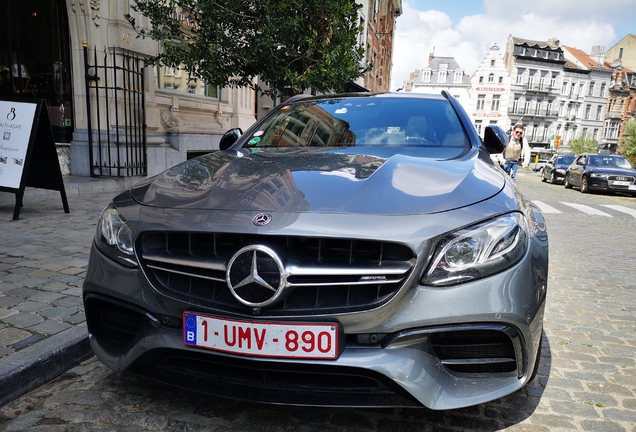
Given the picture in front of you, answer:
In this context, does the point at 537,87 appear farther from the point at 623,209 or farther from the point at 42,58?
the point at 42,58

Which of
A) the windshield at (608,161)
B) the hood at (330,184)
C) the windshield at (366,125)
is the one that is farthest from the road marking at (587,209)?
the hood at (330,184)

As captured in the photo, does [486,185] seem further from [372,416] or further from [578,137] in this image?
[578,137]

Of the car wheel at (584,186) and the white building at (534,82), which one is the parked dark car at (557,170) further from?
the white building at (534,82)

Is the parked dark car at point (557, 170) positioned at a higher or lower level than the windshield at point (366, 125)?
lower

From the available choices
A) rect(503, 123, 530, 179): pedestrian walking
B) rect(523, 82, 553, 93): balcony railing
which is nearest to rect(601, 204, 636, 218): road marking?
rect(503, 123, 530, 179): pedestrian walking

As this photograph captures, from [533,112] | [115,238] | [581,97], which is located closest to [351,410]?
[115,238]

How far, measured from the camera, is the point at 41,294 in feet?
10.5

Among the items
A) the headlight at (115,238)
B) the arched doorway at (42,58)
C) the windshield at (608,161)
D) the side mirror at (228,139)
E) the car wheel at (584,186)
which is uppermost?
the arched doorway at (42,58)

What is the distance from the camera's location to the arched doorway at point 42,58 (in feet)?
26.6

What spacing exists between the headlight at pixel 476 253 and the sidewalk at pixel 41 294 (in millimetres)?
1881

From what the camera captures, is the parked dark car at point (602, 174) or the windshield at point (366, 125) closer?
the windshield at point (366, 125)

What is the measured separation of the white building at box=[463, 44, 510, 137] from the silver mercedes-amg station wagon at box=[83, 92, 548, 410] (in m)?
64.5

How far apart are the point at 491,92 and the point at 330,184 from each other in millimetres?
67043

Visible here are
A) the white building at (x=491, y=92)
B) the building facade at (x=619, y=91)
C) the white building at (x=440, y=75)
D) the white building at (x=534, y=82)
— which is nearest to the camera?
the white building at (x=534, y=82)
